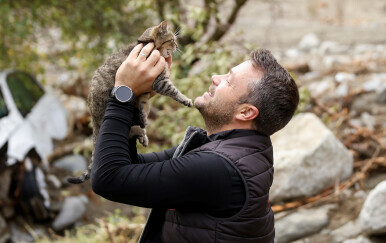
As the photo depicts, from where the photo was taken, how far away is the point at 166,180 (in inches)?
63.9

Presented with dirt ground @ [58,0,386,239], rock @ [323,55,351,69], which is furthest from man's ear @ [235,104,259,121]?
rock @ [323,55,351,69]

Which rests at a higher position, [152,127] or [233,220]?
[233,220]

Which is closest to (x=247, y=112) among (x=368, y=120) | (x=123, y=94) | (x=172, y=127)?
(x=123, y=94)

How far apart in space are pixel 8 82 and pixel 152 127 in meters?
2.62

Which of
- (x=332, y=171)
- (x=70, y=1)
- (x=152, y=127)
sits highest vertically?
(x=70, y=1)

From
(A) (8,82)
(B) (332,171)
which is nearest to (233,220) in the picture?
(B) (332,171)

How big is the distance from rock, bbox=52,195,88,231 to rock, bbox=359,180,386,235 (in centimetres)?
408

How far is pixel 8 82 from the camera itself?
643 cm

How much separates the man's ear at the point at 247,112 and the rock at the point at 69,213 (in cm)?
484

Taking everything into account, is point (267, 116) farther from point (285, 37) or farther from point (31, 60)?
point (285, 37)

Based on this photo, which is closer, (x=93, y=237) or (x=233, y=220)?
(x=233, y=220)

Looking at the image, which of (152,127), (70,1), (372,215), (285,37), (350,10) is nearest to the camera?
(372,215)

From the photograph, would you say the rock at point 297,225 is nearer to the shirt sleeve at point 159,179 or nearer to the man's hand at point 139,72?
the shirt sleeve at point 159,179

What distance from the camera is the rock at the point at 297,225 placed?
3.97m
